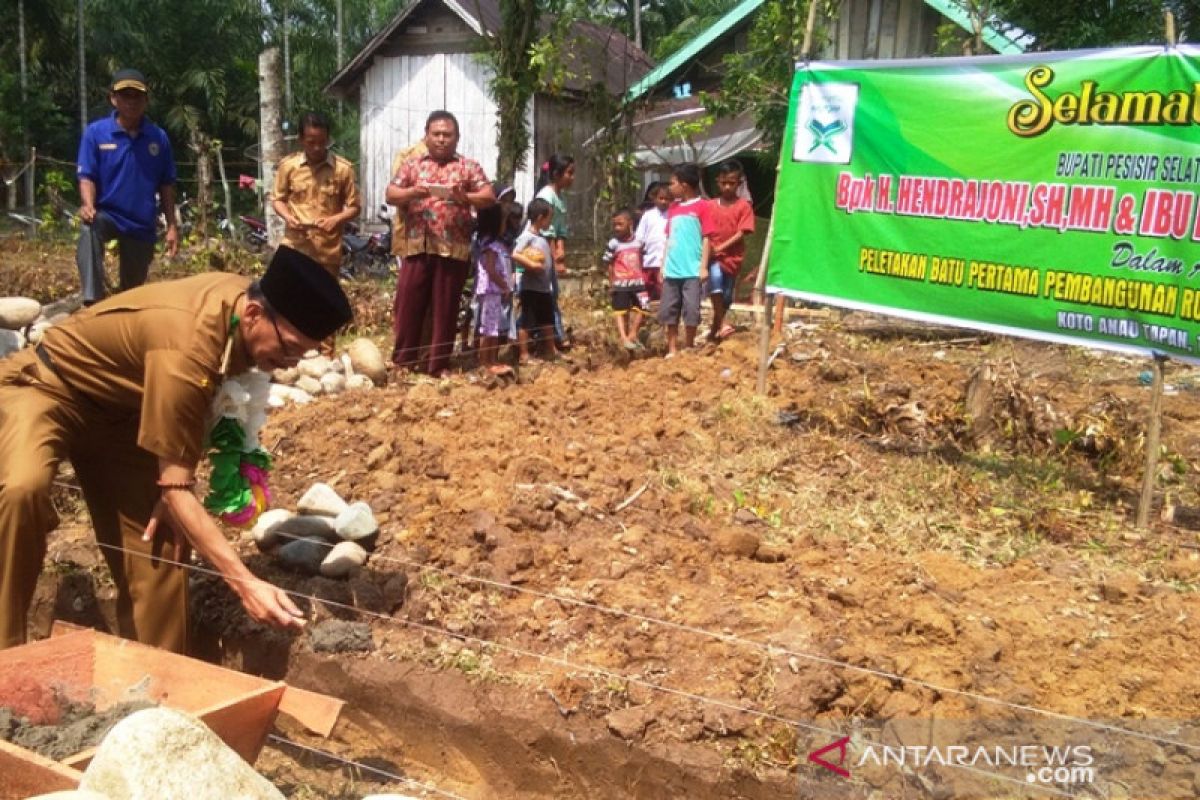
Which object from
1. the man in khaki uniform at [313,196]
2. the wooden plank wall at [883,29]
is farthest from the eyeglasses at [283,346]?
the wooden plank wall at [883,29]

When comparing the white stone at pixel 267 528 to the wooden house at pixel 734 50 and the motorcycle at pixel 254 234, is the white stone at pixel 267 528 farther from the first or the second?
the motorcycle at pixel 254 234

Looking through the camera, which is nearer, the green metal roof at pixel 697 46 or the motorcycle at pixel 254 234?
the green metal roof at pixel 697 46

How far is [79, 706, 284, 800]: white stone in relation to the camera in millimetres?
2414

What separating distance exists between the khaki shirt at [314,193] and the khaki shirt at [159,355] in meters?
3.97

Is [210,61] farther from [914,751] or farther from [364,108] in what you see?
[914,751]

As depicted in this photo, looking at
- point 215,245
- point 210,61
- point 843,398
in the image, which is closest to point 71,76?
point 210,61

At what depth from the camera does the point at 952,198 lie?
563cm

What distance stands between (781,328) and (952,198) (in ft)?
12.8

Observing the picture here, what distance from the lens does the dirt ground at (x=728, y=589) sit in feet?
11.5

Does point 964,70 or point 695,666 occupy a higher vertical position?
point 964,70

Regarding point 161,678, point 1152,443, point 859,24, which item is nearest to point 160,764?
point 161,678

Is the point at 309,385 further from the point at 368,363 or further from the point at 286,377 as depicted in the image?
the point at 368,363

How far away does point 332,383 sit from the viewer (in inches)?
282

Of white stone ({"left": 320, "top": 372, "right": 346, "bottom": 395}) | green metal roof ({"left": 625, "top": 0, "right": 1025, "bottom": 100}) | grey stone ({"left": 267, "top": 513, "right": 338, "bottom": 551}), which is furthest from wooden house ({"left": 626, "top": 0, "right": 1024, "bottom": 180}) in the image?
grey stone ({"left": 267, "top": 513, "right": 338, "bottom": 551})
